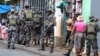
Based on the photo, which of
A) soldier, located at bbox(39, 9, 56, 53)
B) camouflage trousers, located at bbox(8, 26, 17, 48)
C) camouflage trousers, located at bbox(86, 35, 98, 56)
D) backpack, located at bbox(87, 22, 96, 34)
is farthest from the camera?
camouflage trousers, located at bbox(8, 26, 17, 48)

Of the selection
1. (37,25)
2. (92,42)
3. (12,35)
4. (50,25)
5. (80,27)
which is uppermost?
(80,27)

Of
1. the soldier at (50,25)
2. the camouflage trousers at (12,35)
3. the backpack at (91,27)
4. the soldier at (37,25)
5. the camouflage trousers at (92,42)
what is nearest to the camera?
the backpack at (91,27)

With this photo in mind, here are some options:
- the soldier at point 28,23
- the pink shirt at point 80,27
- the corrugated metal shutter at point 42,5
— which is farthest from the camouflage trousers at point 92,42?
the corrugated metal shutter at point 42,5

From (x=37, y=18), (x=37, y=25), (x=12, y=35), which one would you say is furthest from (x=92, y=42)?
(x=12, y=35)

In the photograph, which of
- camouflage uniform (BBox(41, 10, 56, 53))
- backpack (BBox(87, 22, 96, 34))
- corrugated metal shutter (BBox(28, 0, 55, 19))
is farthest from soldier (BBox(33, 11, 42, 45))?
backpack (BBox(87, 22, 96, 34))

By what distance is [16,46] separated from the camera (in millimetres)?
21062

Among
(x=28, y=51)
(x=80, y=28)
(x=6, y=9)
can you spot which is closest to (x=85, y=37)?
(x=80, y=28)

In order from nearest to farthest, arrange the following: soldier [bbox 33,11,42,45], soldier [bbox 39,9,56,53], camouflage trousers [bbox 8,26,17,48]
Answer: soldier [bbox 39,9,56,53] → camouflage trousers [bbox 8,26,17,48] → soldier [bbox 33,11,42,45]

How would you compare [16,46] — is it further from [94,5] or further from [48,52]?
[94,5]

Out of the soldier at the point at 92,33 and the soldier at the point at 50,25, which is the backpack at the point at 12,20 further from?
the soldier at the point at 92,33

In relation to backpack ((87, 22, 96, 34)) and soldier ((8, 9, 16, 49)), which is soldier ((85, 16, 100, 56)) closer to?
backpack ((87, 22, 96, 34))

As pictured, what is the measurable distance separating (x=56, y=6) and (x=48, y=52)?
157 inches

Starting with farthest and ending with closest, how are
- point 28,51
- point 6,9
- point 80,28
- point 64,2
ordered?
point 6,9 → point 64,2 → point 28,51 → point 80,28

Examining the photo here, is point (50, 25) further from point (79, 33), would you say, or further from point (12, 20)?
point (12, 20)
